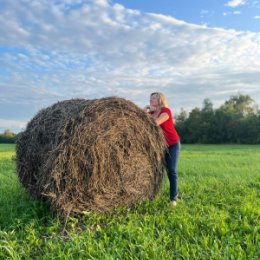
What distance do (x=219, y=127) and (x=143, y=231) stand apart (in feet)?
168

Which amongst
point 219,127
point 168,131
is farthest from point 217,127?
point 168,131

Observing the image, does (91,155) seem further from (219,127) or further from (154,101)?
(219,127)

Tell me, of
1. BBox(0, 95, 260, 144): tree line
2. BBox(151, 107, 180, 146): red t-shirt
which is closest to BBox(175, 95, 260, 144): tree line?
BBox(0, 95, 260, 144): tree line

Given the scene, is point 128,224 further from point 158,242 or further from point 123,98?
point 123,98

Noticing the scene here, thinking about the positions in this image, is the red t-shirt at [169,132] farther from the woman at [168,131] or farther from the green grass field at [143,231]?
the green grass field at [143,231]

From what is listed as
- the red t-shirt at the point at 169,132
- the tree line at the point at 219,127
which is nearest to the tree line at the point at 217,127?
the tree line at the point at 219,127

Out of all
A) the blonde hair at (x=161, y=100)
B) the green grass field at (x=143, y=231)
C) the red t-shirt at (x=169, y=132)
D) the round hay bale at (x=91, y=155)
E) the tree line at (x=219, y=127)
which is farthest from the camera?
the tree line at (x=219, y=127)

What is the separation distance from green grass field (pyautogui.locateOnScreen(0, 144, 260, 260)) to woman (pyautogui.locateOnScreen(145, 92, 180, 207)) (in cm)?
41

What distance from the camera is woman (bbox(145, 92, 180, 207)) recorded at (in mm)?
6715

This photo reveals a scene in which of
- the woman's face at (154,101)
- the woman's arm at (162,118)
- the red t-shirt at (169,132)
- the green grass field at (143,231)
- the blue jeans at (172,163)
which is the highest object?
the woman's face at (154,101)

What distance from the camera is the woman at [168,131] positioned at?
6715 millimetres

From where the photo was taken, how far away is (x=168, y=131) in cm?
696

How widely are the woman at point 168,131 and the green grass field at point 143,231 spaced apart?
0.41m

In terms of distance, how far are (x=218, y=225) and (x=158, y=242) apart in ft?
3.38
